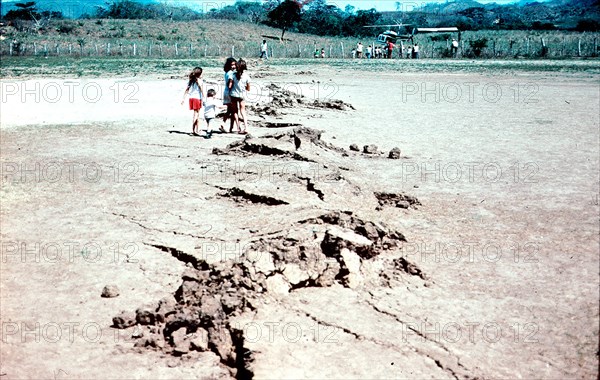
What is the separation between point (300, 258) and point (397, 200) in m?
2.40

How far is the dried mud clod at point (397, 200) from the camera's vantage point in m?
6.68

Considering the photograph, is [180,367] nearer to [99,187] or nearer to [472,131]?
[99,187]

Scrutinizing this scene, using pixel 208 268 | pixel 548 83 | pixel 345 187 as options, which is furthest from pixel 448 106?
pixel 208 268

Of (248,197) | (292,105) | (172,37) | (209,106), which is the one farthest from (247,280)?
(172,37)

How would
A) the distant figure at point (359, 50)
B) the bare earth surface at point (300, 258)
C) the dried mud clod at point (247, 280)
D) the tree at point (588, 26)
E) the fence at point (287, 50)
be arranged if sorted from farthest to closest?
the tree at point (588, 26)
the distant figure at point (359, 50)
the fence at point (287, 50)
the dried mud clod at point (247, 280)
the bare earth surface at point (300, 258)

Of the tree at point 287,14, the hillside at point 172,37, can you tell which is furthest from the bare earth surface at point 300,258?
the tree at point 287,14

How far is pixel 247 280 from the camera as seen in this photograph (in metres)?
4.37

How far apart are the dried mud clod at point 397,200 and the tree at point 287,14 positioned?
79986 mm

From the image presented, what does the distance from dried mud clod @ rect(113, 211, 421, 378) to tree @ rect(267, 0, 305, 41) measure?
81.8 m

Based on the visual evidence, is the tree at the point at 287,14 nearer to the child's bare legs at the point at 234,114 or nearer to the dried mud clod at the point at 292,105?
the dried mud clod at the point at 292,105

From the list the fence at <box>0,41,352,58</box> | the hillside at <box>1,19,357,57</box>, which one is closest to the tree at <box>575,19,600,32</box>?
the hillside at <box>1,19,357,57</box>

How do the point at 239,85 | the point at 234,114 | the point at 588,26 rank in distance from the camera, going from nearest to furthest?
the point at 239,85
the point at 234,114
the point at 588,26

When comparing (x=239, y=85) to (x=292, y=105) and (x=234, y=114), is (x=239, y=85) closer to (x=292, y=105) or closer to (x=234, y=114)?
(x=234, y=114)

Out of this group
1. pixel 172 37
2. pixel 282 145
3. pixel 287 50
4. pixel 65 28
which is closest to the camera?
pixel 282 145
